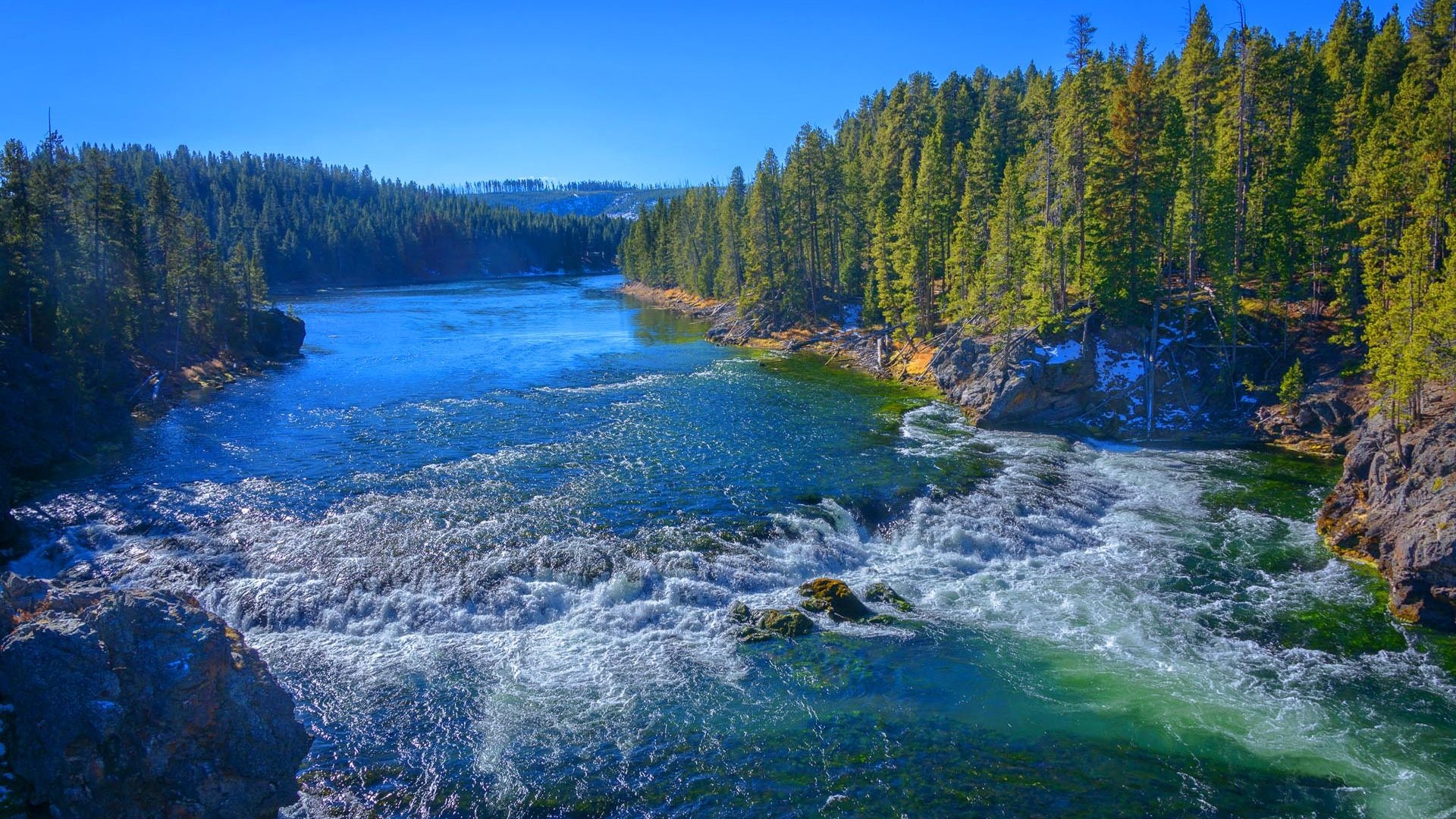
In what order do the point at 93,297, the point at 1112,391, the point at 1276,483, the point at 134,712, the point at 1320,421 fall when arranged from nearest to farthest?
1. the point at 134,712
2. the point at 1276,483
3. the point at 1320,421
4. the point at 1112,391
5. the point at 93,297

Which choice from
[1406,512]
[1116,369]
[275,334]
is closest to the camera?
[1406,512]

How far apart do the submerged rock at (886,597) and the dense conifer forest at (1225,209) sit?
59.1ft

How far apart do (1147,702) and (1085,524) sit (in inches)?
419

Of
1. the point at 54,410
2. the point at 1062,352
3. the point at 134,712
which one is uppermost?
the point at 1062,352

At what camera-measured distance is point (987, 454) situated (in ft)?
112

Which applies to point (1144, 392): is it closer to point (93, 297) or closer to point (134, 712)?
point (134, 712)

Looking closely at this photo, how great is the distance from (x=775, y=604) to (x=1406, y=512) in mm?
18492

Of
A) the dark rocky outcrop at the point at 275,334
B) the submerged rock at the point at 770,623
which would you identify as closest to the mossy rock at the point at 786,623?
the submerged rock at the point at 770,623

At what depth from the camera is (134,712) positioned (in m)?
11.6

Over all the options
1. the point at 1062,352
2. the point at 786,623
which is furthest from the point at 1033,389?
the point at 786,623

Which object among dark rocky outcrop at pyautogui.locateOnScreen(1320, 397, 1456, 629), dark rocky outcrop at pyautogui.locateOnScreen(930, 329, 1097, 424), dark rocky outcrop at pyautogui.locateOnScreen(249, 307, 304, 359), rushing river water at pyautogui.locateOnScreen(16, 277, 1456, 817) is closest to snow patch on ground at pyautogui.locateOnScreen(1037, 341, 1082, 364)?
dark rocky outcrop at pyautogui.locateOnScreen(930, 329, 1097, 424)

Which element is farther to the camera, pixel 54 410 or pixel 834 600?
pixel 54 410

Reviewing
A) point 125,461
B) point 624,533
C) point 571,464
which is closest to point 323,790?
point 624,533

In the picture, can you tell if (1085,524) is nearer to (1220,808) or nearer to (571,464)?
(1220,808)
